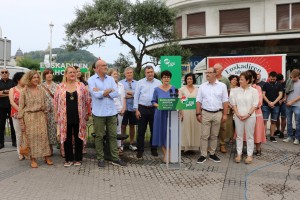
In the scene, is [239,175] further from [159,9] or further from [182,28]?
[182,28]

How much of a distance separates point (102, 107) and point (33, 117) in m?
1.35

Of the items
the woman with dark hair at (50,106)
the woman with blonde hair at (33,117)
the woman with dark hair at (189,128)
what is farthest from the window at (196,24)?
the woman with blonde hair at (33,117)

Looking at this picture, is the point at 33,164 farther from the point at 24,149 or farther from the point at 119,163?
the point at 119,163

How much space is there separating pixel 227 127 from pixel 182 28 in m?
15.3

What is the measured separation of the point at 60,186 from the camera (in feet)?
17.5

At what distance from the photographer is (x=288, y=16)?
19.8 metres

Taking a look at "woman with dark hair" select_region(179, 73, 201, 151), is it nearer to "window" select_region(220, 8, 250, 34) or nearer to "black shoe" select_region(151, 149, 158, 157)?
"black shoe" select_region(151, 149, 158, 157)

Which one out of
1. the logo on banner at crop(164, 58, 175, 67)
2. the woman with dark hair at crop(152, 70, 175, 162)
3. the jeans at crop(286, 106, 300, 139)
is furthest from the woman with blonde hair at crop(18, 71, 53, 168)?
the jeans at crop(286, 106, 300, 139)

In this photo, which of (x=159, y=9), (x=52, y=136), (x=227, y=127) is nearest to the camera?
(x=52, y=136)

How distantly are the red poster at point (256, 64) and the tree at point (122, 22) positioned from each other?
29.2ft

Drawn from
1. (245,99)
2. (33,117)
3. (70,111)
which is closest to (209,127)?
(245,99)

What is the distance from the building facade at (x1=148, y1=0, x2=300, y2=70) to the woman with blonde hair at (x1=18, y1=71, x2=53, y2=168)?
1497 cm

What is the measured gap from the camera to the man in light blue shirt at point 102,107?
6.32 metres

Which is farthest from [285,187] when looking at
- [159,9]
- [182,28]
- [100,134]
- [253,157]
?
[182,28]
